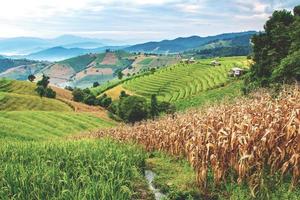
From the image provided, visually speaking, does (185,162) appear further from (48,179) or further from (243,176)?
(48,179)

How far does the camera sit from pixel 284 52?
6191cm

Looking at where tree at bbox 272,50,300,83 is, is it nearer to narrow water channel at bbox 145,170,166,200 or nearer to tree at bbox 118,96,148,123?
narrow water channel at bbox 145,170,166,200

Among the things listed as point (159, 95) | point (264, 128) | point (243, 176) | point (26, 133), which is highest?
point (264, 128)

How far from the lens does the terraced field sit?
152425 mm

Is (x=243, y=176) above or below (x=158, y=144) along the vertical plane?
above

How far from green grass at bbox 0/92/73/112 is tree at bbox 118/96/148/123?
1487cm

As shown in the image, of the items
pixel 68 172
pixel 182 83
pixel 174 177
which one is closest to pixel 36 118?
pixel 174 177

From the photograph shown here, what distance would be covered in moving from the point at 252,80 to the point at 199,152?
53.9 m

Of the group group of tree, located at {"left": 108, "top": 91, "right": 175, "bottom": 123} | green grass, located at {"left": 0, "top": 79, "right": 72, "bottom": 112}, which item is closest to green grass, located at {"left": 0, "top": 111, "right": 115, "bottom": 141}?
group of tree, located at {"left": 108, "top": 91, "right": 175, "bottom": 123}

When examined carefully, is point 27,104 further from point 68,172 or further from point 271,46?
point 68,172

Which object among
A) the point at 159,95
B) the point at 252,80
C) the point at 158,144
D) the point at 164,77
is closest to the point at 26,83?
the point at 159,95

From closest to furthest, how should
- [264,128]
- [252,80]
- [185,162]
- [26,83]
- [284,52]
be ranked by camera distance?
1. [264,128]
2. [185,162]
3. [284,52]
4. [252,80]
5. [26,83]

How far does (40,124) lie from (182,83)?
112m

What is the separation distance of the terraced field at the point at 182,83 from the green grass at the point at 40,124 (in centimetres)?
6004
